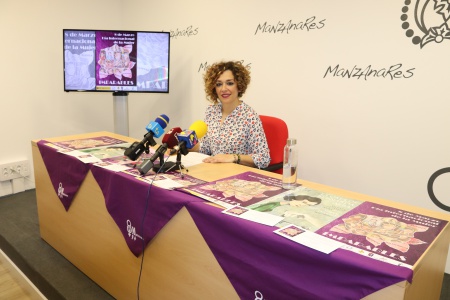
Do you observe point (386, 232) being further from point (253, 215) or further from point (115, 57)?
point (115, 57)

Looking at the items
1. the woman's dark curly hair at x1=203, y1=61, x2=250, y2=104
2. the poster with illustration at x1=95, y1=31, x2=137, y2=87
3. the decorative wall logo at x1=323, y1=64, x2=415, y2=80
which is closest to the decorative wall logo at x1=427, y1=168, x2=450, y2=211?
the decorative wall logo at x1=323, y1=64, x2=415, y2=80

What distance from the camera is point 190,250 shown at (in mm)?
1452

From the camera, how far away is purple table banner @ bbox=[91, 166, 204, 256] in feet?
4.92

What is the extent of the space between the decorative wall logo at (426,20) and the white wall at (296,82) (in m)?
0.01

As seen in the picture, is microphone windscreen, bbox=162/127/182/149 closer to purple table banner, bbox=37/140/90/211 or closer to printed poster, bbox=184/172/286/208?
printed poster, bbox=184/172/286/208

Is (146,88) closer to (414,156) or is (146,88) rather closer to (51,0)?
(51,0)

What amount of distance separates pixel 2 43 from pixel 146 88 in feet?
4.50

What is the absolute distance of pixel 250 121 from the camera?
234cm

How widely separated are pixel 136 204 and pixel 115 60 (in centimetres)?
183

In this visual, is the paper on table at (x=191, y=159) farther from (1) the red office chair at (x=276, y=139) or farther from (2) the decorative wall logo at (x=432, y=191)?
(2) the decorative wall logo at (x=432, y=191)

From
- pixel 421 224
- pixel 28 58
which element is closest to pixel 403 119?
pixel 421 224

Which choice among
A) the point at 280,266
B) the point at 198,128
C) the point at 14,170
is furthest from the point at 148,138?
the point at 14,170

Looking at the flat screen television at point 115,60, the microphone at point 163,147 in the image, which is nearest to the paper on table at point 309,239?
the microphone at point 163,147

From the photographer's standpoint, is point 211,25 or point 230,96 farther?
point 211,25
